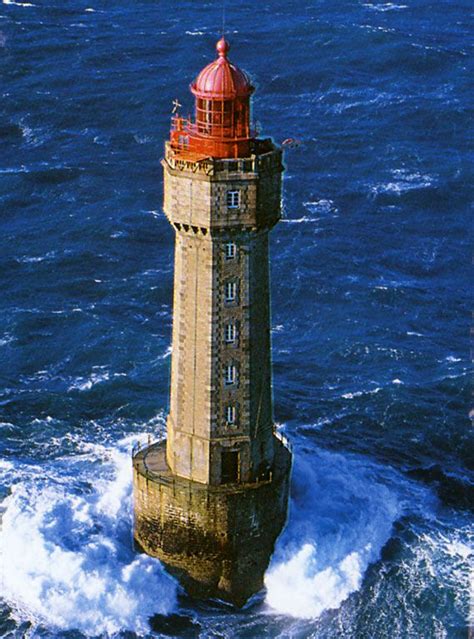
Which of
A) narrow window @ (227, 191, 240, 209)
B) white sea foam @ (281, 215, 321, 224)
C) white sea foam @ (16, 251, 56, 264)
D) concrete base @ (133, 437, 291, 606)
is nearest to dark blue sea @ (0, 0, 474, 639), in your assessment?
white sea foam @ (16, 251, 56, 264)

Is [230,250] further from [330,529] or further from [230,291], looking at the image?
[330,529]

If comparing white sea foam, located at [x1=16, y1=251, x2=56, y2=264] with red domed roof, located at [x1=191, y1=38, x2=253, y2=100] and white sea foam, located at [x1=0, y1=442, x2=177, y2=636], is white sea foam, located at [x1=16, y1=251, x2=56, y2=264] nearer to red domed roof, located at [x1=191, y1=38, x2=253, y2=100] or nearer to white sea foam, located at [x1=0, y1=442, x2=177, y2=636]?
white sea foam, located at [x1=0, y1=442, x2=177, y2=636]

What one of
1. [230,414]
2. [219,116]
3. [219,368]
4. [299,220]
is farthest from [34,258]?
[219,116]

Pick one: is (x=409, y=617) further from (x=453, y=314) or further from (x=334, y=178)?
(x=334, y=178)

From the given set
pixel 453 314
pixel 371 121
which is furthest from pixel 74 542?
pixel 371 121

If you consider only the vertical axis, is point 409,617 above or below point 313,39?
below

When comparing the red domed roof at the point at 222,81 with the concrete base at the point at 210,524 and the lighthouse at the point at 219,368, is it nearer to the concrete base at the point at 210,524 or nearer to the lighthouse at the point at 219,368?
the lighthouse at the point at 219,368
